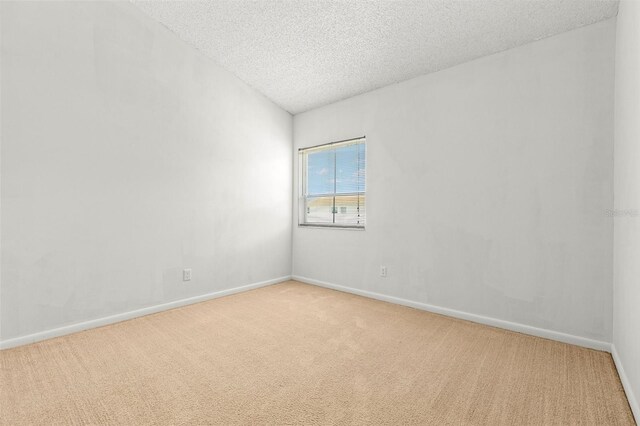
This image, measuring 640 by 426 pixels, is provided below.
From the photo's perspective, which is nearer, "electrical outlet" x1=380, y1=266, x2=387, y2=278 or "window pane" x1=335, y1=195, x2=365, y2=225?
"electrical outlet" x1=380, y1=266, x2=387, y2=278

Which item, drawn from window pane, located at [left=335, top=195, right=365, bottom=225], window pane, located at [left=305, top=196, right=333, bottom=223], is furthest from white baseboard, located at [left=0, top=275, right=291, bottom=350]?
window pane, located at [left=335, top=195, right=365, bottom=225]

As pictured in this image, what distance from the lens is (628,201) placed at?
1.83 metres

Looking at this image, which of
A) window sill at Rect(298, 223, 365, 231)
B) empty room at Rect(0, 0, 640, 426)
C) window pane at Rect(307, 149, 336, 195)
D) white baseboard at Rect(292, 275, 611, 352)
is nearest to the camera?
empty room at Rect(0, 0, 640, 426)

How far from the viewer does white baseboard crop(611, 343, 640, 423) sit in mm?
1533

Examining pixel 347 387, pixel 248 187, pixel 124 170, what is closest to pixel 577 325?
pixel 347 387

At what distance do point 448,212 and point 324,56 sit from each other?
2.16 meters

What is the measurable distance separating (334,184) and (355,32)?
1972 millimetres

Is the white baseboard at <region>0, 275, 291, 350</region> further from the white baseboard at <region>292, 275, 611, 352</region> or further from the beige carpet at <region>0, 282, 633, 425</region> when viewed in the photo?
the white baseboard at <region>292, 275, 611, 352</region>

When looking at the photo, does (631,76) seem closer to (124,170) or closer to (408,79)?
(408,79)

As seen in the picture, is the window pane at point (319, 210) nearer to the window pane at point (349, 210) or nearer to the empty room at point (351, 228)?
the window pane at point (349, 210)

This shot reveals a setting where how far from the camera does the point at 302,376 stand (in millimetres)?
1921

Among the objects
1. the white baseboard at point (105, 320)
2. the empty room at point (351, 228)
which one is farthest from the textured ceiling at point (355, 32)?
the white baseboard at point (105, 320)

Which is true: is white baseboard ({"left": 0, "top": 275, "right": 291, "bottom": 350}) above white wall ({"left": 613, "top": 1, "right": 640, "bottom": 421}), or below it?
below

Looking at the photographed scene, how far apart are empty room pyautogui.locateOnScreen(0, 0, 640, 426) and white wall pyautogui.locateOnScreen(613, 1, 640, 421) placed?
3cm
